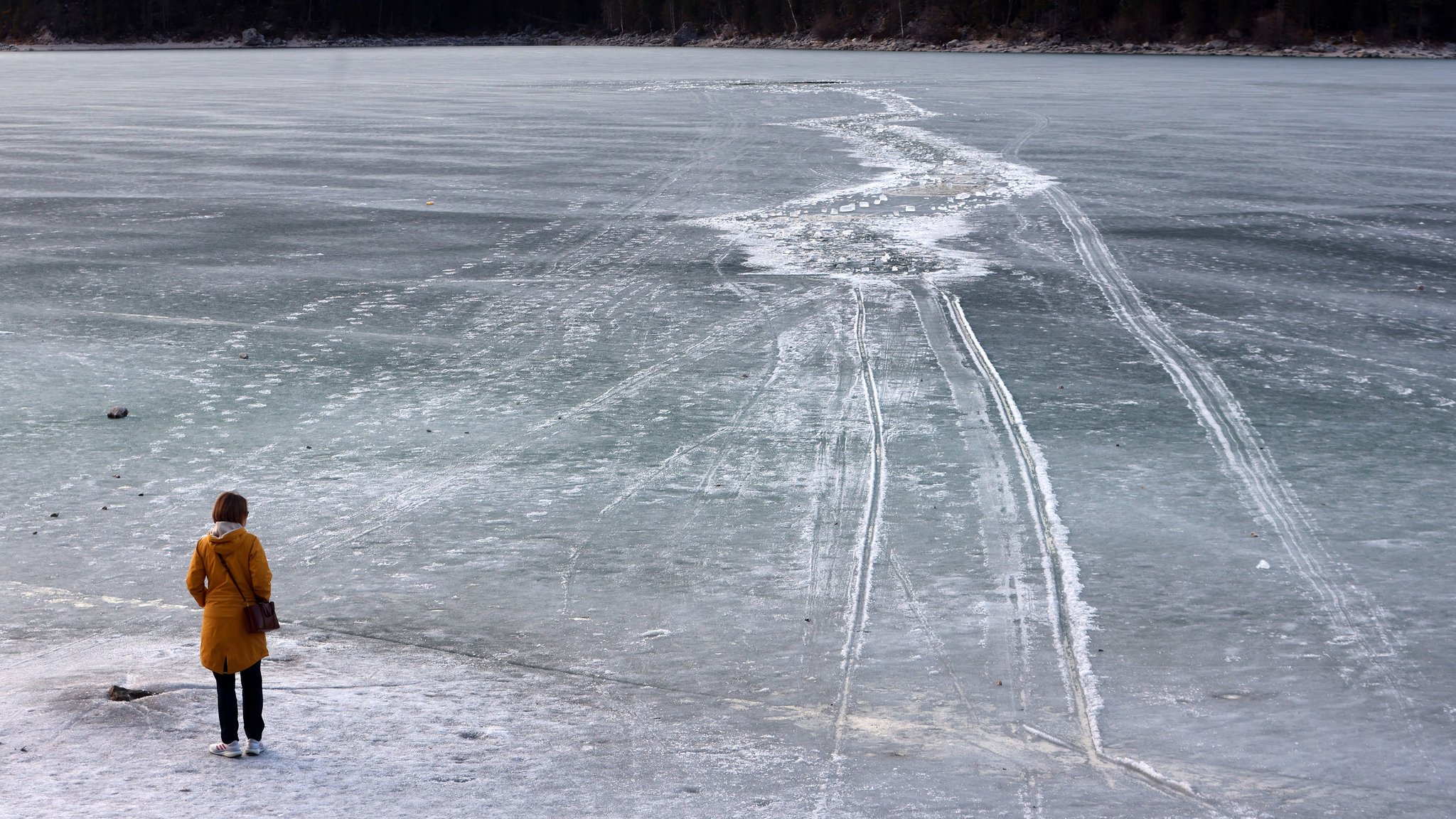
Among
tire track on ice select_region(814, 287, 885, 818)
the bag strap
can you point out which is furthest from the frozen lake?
the bag strap

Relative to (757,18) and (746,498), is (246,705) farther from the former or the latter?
(757,18)

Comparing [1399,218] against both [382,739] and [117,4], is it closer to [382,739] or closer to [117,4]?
[382,739]

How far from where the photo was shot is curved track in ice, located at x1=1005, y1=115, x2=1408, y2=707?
18.9ft

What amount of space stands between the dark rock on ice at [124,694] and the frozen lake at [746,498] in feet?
0.19

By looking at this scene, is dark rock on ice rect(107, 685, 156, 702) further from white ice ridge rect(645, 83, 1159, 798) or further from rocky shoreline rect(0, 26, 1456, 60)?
rocky shoreline rect(0, 26, 1456, 60)

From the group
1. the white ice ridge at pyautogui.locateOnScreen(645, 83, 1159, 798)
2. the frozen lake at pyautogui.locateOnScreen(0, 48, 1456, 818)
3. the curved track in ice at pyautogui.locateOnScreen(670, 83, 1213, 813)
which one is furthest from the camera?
the white ice ridge at pyautogui.locateOnScreen(645, 83, 1159, 798)

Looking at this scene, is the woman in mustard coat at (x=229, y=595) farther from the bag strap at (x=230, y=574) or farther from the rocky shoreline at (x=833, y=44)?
the rocky shoreline at (x=833, y=44)

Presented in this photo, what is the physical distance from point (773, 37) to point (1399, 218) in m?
99.5

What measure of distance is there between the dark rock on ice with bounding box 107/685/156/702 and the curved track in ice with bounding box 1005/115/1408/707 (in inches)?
178

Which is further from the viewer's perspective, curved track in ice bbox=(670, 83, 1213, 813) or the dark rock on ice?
curved track in ice bbox=(670, 83, 1213, 813)

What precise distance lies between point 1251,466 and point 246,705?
548 centimetres

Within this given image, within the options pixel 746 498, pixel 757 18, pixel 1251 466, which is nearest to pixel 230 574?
pixel 746 498

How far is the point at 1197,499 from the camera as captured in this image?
7320 mm

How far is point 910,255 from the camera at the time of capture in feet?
46.8
